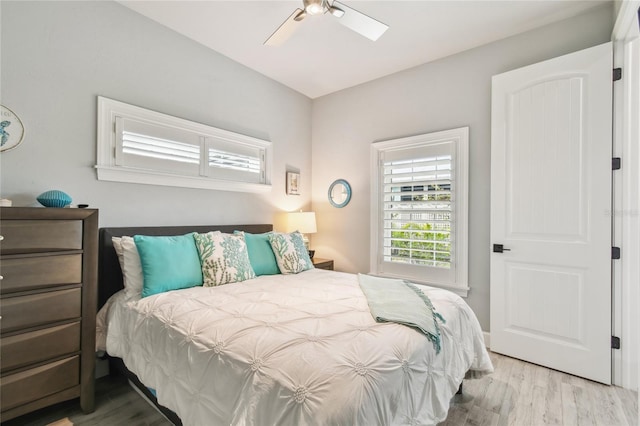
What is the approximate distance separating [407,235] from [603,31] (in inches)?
90.4

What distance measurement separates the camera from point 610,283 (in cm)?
224

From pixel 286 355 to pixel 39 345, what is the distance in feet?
5.03

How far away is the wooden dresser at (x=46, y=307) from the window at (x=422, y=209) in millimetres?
2709

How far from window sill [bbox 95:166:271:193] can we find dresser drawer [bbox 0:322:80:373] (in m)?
1.09

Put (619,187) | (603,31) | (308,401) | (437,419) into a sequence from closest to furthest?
1. (308,401)
2. (437,419)
3. (619,187)
4. (603,31)

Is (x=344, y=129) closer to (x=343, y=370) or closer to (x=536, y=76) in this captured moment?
(x=536, y=76)

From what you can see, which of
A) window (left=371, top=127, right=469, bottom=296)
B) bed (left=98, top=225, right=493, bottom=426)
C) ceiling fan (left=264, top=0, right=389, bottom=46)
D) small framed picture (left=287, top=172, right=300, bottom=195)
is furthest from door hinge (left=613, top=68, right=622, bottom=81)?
small framed picture (left=287, top=172, right=300, bottom=195)

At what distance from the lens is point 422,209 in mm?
3250

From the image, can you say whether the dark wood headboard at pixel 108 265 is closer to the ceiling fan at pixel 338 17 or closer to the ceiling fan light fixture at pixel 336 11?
the ceiling fan at pixel 338 17

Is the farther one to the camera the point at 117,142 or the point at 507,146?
the point at 507,146

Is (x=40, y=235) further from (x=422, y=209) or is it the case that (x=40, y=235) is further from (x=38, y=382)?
(x=422, y=209)

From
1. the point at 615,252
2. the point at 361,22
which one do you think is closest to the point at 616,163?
the point at 615,252

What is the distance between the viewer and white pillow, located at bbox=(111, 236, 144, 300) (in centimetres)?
209

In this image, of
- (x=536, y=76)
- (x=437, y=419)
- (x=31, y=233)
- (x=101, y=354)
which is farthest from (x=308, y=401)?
(x=536, y=76)
